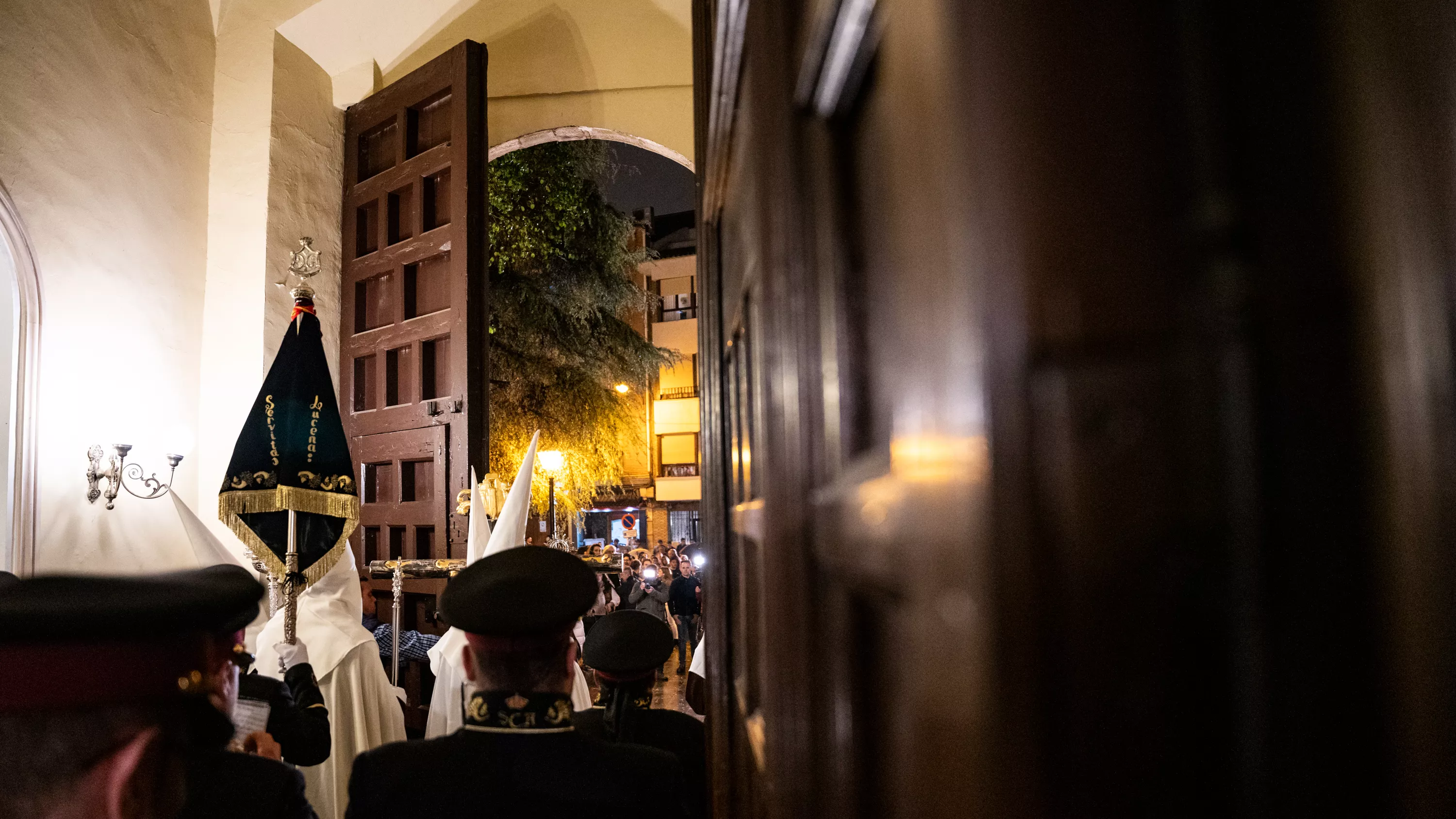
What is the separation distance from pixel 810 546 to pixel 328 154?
19.4 feet

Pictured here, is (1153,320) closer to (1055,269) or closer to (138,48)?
(1055,269)

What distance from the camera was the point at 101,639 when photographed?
925 mm

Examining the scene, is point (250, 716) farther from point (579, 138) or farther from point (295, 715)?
point (579, 138)

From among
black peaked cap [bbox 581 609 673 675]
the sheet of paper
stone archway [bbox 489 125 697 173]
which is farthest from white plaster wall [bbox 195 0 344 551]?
black peaked cap [bbox 581 609 673 675]

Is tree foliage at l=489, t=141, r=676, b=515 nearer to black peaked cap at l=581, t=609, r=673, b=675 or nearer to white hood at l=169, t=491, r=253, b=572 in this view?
white hood at l=169, t=491, r=253, b=572

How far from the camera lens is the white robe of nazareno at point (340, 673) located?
2699mm

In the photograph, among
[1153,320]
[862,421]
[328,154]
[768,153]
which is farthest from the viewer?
[328,154]

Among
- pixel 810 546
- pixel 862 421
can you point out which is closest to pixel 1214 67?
pixel 862 421

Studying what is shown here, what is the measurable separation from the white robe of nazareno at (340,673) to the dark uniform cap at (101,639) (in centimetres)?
177

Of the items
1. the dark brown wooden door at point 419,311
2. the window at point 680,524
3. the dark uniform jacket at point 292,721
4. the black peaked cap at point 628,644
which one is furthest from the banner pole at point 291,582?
the window at point 680,524

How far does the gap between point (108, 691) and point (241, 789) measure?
0.42m

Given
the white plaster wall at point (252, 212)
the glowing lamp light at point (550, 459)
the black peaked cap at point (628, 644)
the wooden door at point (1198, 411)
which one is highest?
the white plaster wall at point (252, 212)

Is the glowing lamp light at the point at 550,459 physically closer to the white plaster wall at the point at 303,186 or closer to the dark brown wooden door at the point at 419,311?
the dark brown wooden door at the point at 419,311

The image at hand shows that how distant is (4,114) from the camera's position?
3.81 meters
